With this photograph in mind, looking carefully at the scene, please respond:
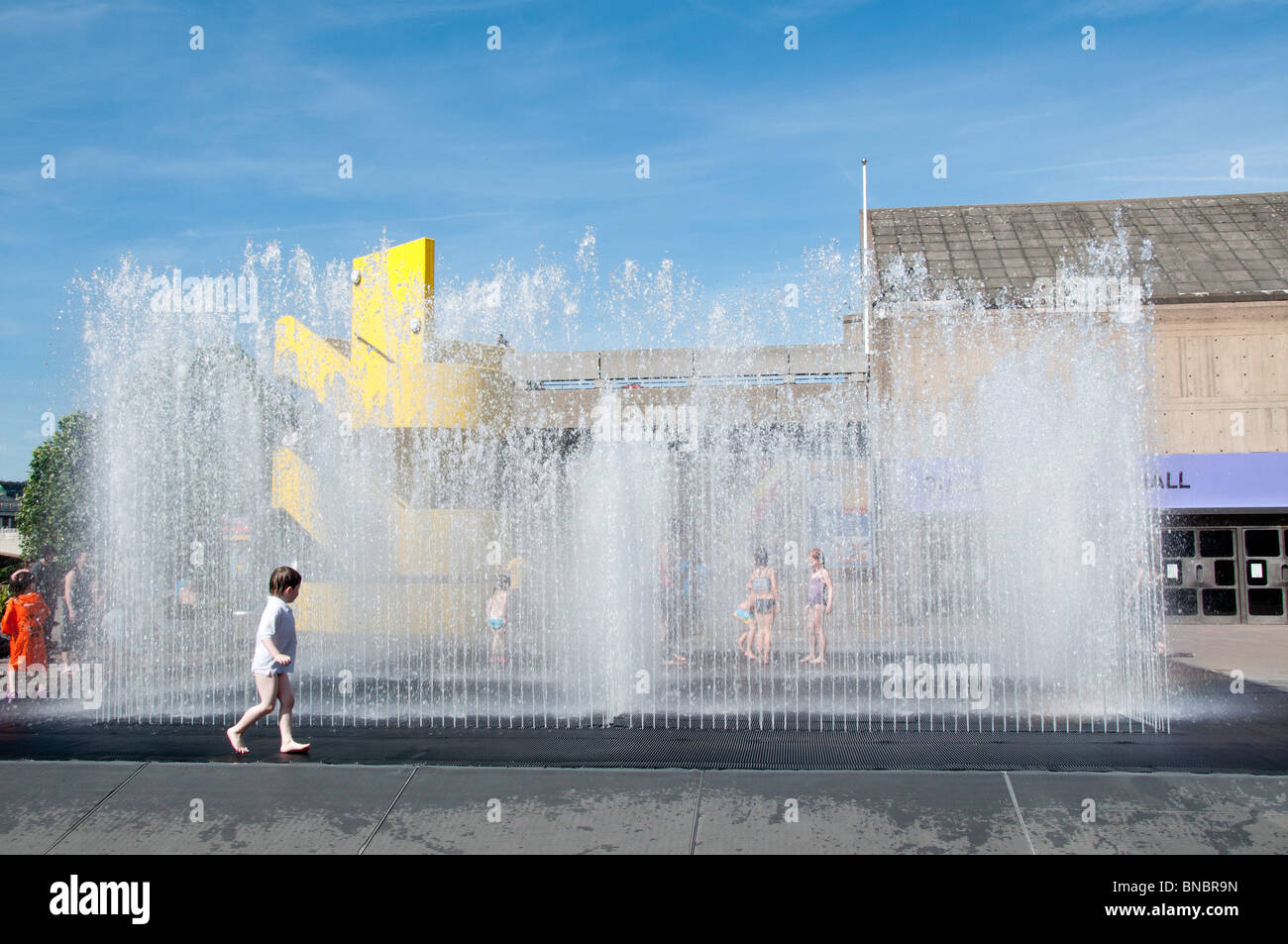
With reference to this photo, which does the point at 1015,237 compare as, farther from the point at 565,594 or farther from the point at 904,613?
the point at 565,594

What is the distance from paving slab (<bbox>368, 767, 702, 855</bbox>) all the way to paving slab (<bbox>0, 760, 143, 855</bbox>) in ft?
5.33

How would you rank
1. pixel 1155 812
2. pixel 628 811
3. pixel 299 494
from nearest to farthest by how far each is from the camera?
pixel 1155 812
pixel 628 811
pixel 299 494

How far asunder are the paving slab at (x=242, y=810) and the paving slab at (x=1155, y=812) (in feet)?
10.7

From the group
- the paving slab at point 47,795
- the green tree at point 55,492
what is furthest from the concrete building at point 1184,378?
the green tree at point 55,492

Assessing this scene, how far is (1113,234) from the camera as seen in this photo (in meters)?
23.0

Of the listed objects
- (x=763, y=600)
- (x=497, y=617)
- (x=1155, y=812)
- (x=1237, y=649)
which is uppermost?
(x=763, y=600)

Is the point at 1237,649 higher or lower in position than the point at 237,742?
lower

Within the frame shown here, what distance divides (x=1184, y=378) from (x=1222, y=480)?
219 centimetres

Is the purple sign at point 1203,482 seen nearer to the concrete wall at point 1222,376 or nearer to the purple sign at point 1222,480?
the purple sign at point 1222,480

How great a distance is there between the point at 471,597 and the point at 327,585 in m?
2.23

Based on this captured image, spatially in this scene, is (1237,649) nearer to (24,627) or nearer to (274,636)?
(274,636)

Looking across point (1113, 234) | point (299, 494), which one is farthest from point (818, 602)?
point (1113, 234)

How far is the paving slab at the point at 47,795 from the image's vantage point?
15.8ft

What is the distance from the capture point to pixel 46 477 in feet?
107
